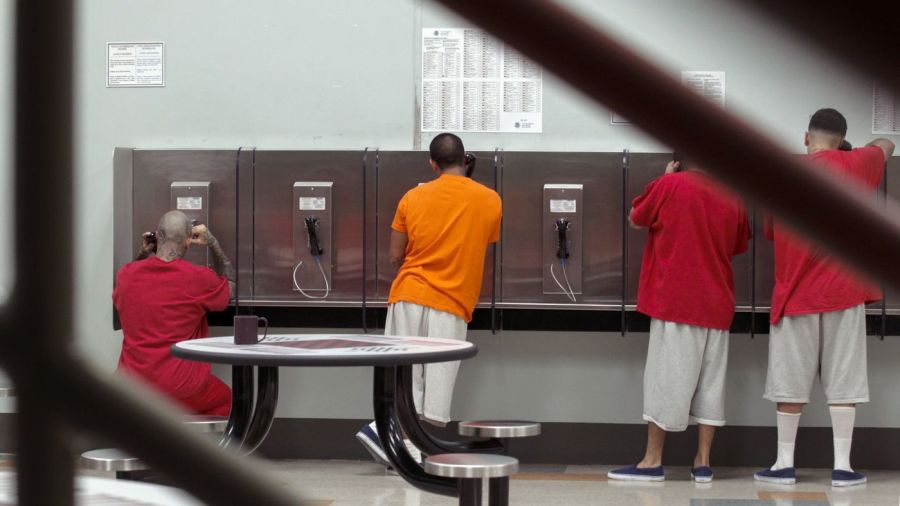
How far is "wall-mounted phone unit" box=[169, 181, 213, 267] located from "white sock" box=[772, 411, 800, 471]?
2994 mm

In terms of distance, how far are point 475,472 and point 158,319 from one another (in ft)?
7.95

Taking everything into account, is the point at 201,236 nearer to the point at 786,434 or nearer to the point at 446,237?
the point at 446,237

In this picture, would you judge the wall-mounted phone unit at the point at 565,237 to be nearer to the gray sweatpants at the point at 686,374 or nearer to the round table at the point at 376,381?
the gray sweatpants at the point at 686,374

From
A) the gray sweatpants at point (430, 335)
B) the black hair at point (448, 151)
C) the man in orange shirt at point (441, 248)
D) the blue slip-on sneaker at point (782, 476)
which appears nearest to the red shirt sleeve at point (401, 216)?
the man in orange shirt at point (441, 248)

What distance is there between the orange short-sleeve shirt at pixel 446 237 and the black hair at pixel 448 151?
3.2 inches

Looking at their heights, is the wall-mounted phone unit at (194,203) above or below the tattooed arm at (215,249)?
above

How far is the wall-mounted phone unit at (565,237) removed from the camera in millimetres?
6180

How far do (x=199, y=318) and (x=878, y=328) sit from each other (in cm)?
330

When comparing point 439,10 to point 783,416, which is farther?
point 783,416

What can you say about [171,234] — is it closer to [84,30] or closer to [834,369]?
[834,369]

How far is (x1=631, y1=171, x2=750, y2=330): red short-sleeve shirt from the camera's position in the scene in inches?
214

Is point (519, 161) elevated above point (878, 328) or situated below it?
above

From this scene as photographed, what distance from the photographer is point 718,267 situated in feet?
18.0

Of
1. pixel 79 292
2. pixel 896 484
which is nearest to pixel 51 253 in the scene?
pixel 79 292
